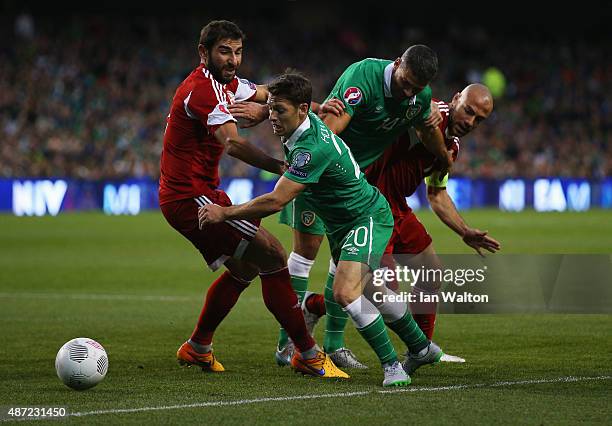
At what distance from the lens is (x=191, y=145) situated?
24.8 feet

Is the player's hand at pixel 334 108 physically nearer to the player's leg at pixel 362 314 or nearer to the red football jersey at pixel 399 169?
the red football jersey at pixel 399 169

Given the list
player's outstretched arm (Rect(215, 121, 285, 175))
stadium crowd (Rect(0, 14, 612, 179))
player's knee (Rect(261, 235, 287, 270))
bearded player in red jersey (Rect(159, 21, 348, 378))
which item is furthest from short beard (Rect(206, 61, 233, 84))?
stadium crowd (Rect(0, 14, 612, 179))

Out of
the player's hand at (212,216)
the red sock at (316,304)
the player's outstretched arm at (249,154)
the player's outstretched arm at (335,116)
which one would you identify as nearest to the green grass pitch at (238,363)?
the red sock at (316,304)

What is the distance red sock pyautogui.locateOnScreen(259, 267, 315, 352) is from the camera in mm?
7422

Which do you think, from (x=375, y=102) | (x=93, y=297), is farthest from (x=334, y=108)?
(x=93, y=297)

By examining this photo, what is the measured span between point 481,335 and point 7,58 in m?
26.8

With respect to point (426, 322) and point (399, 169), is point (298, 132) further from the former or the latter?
point (426, 322)

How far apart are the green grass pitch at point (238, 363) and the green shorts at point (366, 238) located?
78 centimetres

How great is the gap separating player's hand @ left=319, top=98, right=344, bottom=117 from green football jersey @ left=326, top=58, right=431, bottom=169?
7cm

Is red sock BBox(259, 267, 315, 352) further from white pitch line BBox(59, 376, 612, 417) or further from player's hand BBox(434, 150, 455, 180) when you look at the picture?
player's hand BBox(434, 150, 455, 180)

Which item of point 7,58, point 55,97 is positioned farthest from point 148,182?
point 7,58

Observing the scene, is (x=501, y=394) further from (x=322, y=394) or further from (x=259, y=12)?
(x=259, y=12)

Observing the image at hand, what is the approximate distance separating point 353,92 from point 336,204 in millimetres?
920

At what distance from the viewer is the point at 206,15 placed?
40219 mm
